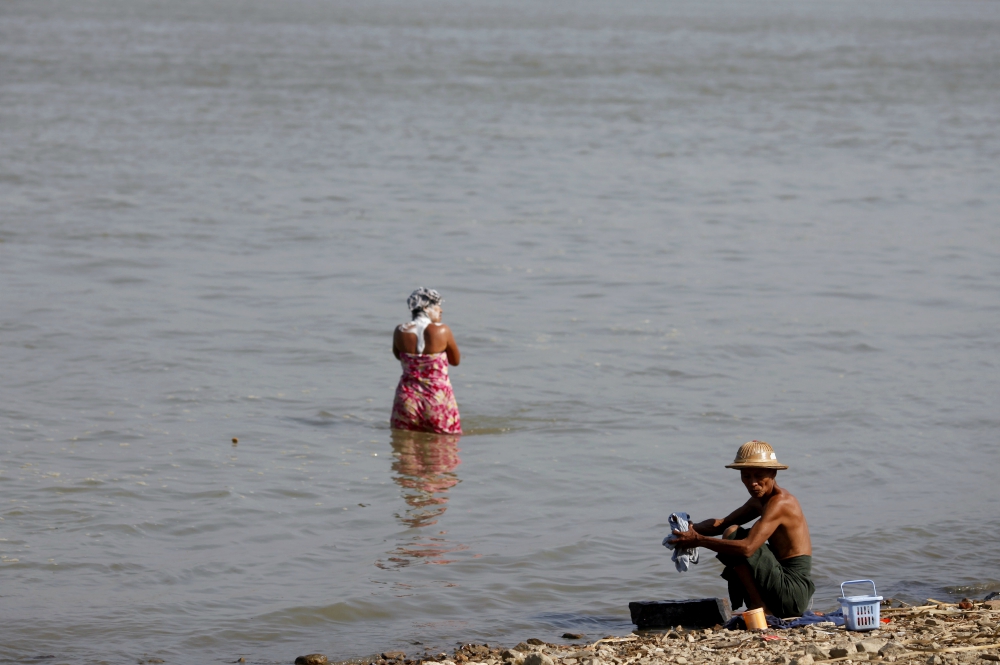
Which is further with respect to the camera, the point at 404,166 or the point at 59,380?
the point at 404,166

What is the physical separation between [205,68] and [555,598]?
30973mm

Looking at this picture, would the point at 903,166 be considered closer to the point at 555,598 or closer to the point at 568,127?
the point at 568,127

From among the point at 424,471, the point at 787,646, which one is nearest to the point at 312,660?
the point at 787,646

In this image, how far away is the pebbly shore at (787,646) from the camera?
510 cm

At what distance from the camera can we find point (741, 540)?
569 cm

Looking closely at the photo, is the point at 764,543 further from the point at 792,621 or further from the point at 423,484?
the point at 423,484

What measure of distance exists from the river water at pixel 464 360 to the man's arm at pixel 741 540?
88 cm

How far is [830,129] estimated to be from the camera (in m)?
28.2

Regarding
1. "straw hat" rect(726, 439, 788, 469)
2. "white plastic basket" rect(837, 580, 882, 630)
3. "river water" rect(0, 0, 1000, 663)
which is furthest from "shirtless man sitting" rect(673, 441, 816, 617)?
"river water" rect(0, 0, 1000, 663)

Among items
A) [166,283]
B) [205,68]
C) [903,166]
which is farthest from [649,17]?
[166,283]

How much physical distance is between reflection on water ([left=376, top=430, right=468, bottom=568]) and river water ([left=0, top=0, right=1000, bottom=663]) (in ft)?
0.10

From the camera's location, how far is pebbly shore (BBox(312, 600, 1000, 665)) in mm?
5098

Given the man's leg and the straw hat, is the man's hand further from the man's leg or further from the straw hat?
the straw hat

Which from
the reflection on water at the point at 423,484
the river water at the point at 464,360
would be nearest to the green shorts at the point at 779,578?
the river water at the point at 464,360
